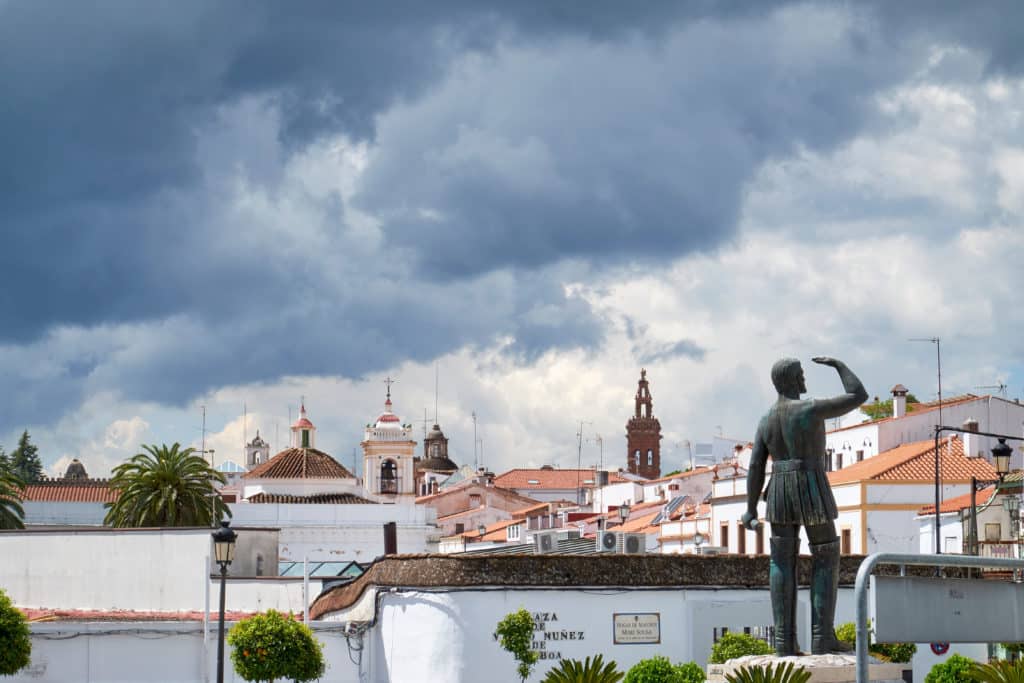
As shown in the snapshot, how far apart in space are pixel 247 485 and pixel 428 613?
209 feet

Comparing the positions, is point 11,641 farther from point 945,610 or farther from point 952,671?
point 945,610

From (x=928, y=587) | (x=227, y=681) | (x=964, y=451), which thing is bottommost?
(x=227, y=681)

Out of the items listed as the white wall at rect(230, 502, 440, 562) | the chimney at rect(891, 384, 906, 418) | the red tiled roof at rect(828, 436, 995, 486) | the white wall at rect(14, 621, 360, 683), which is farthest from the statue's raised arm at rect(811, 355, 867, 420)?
the white wall at rect(230, 502, 440, 562)

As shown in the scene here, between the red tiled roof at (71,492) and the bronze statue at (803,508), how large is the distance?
6672 cm

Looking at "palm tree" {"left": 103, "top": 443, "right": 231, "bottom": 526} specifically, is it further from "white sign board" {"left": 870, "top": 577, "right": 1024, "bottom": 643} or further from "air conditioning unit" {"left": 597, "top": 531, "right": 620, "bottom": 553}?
"white sign board" {"left": 870, "top": 577, "right": 1024, "bottom": 643}

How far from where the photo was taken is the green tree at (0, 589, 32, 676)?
85.6 ft

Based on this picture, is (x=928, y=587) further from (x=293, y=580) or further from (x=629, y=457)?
(x=629, y=457)

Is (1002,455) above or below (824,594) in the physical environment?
above

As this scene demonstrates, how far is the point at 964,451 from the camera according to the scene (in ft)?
168

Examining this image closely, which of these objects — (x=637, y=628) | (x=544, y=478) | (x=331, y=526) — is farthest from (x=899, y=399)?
(x=544, y=478)

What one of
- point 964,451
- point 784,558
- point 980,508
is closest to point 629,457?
point 964,451

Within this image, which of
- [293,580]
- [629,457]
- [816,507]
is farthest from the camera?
[629,457]

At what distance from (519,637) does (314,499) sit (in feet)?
197

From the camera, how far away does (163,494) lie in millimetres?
51781
